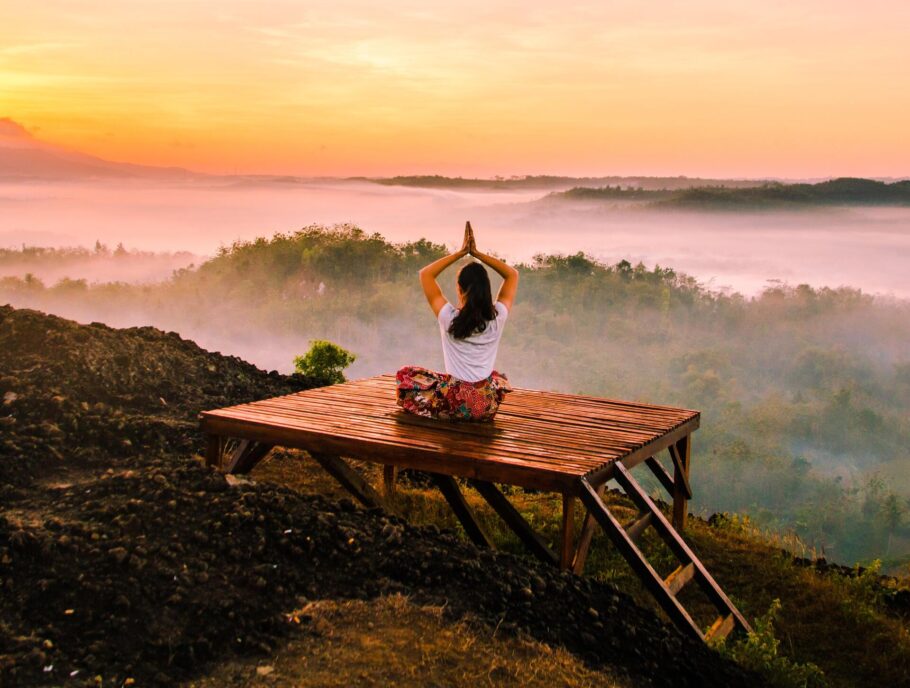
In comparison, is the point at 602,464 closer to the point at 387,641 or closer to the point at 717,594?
the point at 717,594

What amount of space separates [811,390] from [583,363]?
387cm

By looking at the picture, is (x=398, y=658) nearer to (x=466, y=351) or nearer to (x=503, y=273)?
(x=466, y=351)

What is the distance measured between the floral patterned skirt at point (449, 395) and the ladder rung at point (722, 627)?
67.8 inches

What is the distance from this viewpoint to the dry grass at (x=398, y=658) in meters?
3.79

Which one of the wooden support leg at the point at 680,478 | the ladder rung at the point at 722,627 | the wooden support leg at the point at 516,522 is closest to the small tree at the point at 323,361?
the wooden support leg at the point at 680,478

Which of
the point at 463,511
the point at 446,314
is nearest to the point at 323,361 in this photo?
the point at 463,511

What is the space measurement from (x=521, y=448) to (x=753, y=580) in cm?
220

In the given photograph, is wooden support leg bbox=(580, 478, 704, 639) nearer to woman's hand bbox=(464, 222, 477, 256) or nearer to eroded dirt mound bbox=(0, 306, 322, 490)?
woman's hand bbox=(464, 222, 477, 256)

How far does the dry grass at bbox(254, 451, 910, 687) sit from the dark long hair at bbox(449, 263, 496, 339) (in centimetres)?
161

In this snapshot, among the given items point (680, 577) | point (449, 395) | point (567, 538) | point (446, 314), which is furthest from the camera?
point (449, 395)

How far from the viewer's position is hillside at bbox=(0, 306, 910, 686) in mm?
3975

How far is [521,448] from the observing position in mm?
5301

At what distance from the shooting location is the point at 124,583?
173 inches

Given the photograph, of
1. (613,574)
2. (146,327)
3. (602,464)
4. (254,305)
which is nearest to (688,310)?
(254,305)
